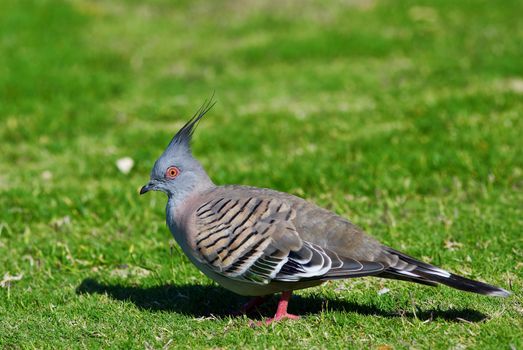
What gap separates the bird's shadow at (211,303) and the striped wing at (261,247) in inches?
17.5

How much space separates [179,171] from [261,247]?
1037 mm

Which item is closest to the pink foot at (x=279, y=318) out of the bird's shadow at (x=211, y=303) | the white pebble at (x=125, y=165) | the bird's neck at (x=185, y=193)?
the bird's shadow at (x=211, y=303)

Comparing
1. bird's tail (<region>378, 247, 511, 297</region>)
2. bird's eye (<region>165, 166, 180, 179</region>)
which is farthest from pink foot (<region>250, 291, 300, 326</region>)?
bird's eye (<region>165, 166, 180, 179</region>)

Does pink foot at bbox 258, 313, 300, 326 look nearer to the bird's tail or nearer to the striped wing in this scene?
the striped wing

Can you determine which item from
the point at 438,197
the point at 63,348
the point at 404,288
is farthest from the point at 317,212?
the point at 438,197

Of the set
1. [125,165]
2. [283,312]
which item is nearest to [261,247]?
[283,312]

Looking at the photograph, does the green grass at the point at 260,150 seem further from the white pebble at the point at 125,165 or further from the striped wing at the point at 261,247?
the striped wing at the point at 261,247

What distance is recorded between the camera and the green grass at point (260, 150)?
209 inches

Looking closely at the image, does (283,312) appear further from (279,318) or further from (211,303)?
(211,303)

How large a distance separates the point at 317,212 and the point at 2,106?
7.02 meters

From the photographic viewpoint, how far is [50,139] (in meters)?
10.3

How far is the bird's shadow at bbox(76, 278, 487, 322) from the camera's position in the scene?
5.16 meters

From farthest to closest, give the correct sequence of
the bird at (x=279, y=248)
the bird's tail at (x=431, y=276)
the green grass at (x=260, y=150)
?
the green grass at (x=260, y=150), the bird at (x=279, y=248), the bird's tail at (x=431, y=276)

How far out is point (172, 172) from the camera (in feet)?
19.3
